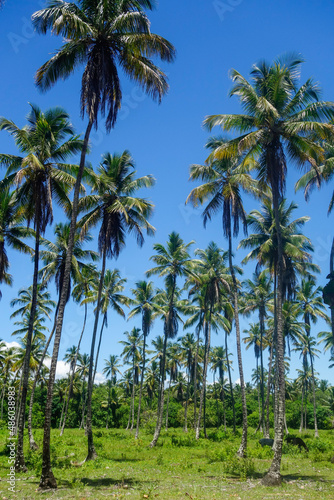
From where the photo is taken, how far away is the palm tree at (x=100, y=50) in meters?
13.6

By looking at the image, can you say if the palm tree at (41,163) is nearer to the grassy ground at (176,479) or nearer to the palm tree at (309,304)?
the grassy ground at (176,479)

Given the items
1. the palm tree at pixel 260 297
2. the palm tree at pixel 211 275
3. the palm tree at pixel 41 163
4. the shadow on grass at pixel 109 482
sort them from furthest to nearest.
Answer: the palm tree at pixel 260 297 → the palm tree at pixel 211 275 → the palm tree at pixel 41 163 → the shadow on grass at pixel 109 482

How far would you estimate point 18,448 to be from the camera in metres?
15.1

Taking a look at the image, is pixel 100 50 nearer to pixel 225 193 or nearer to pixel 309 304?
pixel 225 193

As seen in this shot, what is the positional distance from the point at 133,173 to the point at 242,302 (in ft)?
82.2

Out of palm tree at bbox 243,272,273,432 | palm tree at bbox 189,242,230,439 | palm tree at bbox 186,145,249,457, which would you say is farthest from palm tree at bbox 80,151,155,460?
palm tree at bbox 243,272,273,432


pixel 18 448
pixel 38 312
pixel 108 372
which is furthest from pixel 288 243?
pixel 108 372

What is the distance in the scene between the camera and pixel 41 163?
16578mm

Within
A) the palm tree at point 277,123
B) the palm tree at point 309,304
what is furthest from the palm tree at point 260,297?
the palm tree at point 277,123

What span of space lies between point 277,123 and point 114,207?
29.4ft

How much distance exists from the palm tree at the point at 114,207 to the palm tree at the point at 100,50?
636 cm

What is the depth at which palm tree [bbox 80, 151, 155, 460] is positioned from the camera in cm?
2141

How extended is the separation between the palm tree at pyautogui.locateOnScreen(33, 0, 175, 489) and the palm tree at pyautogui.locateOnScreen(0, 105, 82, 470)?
2.73 metres

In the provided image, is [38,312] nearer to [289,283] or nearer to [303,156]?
[289,283]
